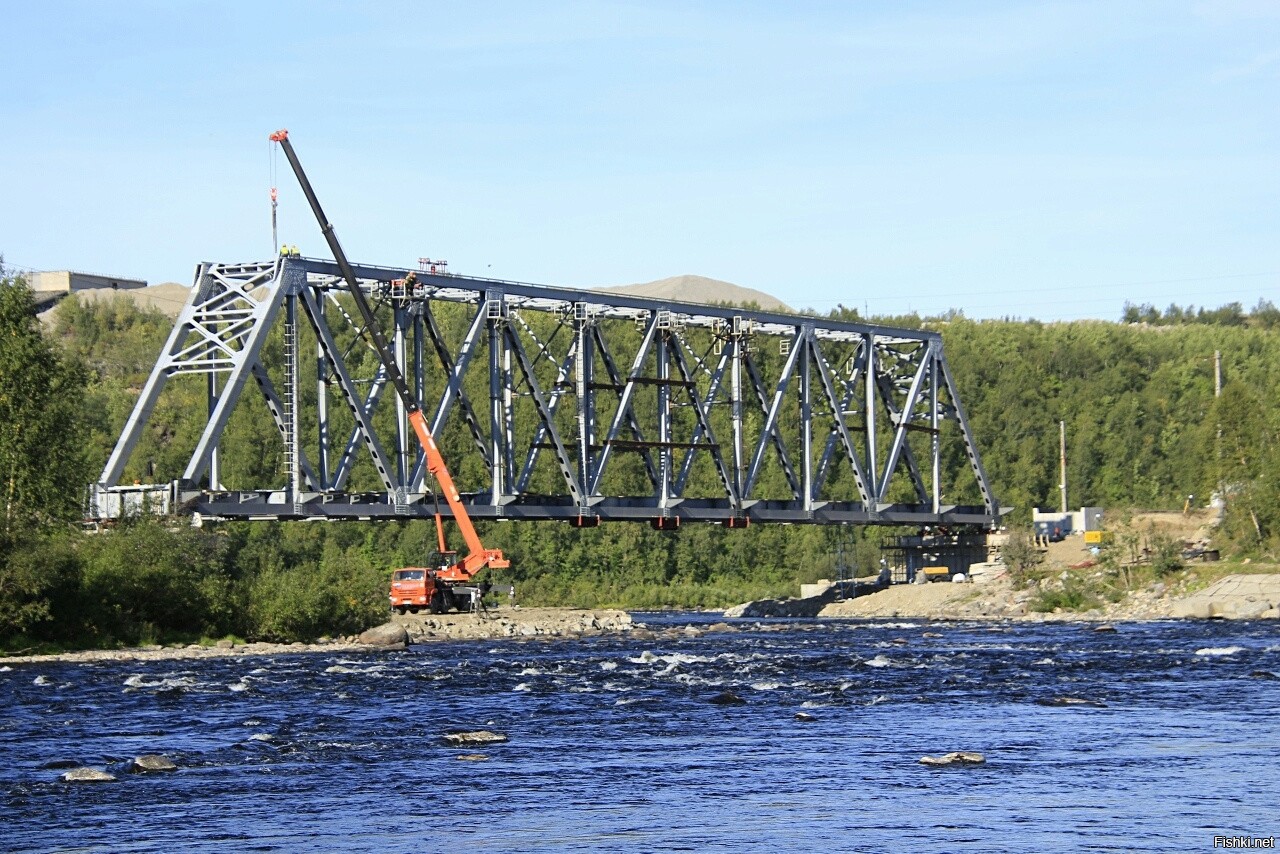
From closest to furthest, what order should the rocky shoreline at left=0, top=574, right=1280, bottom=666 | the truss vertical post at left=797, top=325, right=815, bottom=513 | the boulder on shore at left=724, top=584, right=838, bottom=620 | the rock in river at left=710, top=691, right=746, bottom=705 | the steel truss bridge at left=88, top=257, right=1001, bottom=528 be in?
the rock in river at left=710, top=691, right=746, bottom=705 < the rocky shoreline at left=0, top=574, right=1280, bottom=666 < the steel truss bridge at left=88, top=257, right=1001, bottom=528 < the truss vertical post at left=797, top=325, right=815, bottom=513 < the boulder on shore at left=724, top=584, right=838, bottom=620

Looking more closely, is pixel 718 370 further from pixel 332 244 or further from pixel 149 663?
pixel 149 663

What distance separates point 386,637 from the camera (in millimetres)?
61344

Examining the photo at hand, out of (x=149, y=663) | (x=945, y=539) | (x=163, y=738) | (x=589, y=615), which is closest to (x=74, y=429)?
(x=149, y=663)

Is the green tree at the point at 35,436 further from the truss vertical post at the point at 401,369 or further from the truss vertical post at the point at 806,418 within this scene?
the truss vertical post at the point at 806,418

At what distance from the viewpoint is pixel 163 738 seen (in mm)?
33094

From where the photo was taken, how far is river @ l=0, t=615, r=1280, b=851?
22.9 meters

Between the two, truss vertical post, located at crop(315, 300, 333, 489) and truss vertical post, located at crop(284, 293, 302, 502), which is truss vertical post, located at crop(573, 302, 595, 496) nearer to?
truss vertical post, located at crop(315, 300, 333, 489)

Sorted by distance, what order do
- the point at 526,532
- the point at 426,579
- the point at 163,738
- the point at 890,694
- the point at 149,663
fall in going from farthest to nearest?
the point at 526,532
the point at 426,579
the point at 149,663
the point at 890,694
the point at 163,738

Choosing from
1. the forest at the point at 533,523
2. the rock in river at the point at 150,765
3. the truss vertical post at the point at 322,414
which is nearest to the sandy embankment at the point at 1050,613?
the forest at the point at 533,523

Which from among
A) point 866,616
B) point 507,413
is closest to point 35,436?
point 507,413

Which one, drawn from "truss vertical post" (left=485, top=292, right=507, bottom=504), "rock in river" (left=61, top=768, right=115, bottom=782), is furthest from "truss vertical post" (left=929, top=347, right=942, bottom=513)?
Result: "rock in river" (left=61, top=768, right=115, bottom=782)

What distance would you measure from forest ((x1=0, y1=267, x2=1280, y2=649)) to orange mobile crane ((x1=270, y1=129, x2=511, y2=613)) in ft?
7.79

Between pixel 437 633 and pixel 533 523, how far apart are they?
79.5m

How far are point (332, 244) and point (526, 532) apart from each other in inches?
3292
